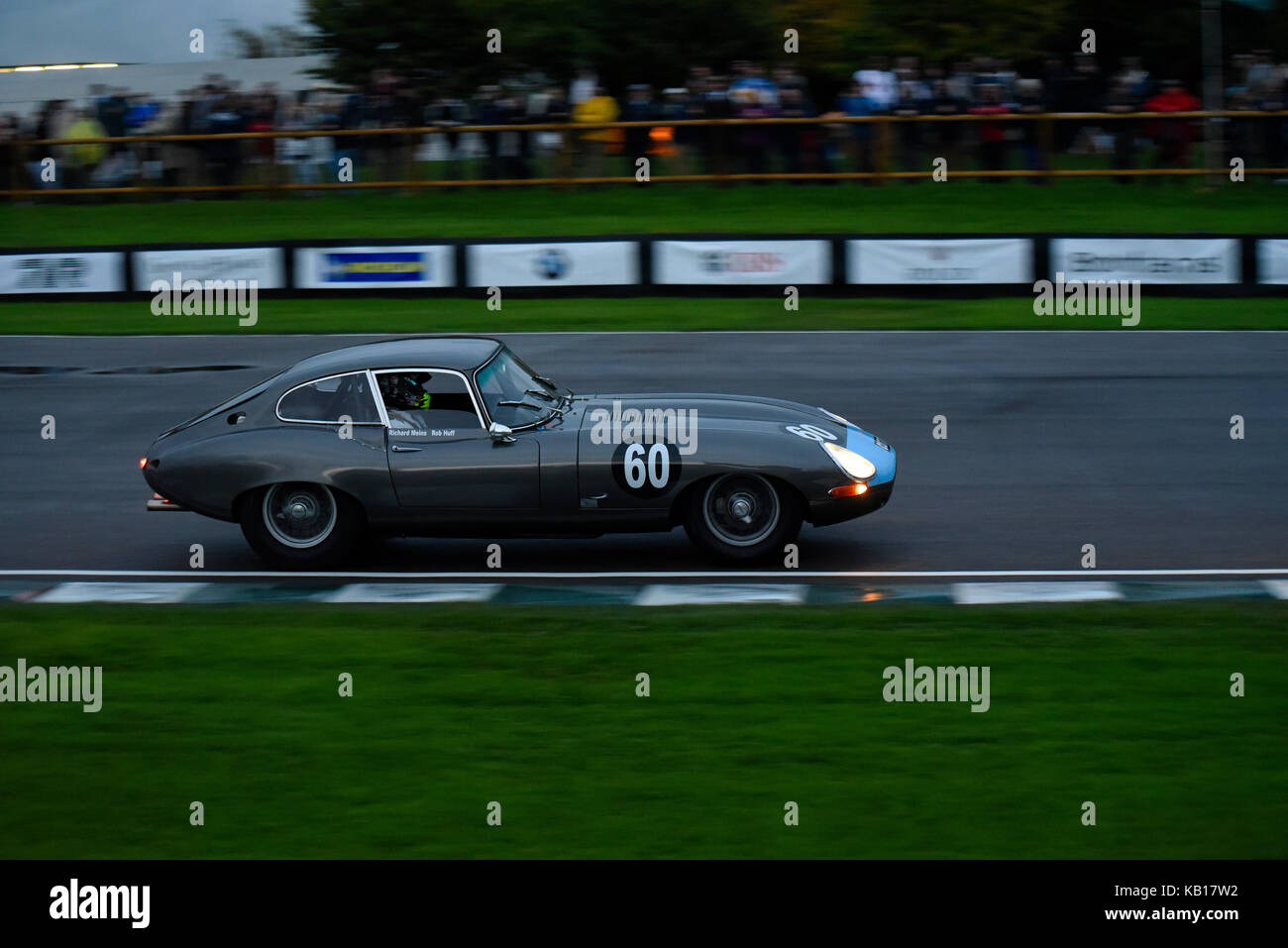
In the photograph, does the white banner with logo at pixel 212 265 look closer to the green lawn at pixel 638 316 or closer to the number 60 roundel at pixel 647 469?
the green lawn at pixel 638 316

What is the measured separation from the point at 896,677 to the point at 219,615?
12.3ft

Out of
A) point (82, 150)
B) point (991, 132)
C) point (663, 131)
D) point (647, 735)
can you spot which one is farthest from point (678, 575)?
point (82, 150)

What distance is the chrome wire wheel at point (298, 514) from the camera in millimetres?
9062

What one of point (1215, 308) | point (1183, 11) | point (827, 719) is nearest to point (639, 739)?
point (827, 719)

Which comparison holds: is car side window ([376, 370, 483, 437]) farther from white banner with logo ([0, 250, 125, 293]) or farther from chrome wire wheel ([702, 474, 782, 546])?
white banner with logo ([0, 250, 125, 293])

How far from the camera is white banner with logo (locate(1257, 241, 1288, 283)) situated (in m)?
18.4

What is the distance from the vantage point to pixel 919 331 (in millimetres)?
17531

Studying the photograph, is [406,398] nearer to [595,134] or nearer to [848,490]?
[848,490]

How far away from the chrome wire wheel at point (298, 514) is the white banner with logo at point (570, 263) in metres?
11.3

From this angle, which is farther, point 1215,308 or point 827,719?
point 1215,308

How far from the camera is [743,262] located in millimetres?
19703

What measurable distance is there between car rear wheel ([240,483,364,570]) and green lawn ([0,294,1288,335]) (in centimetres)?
927
